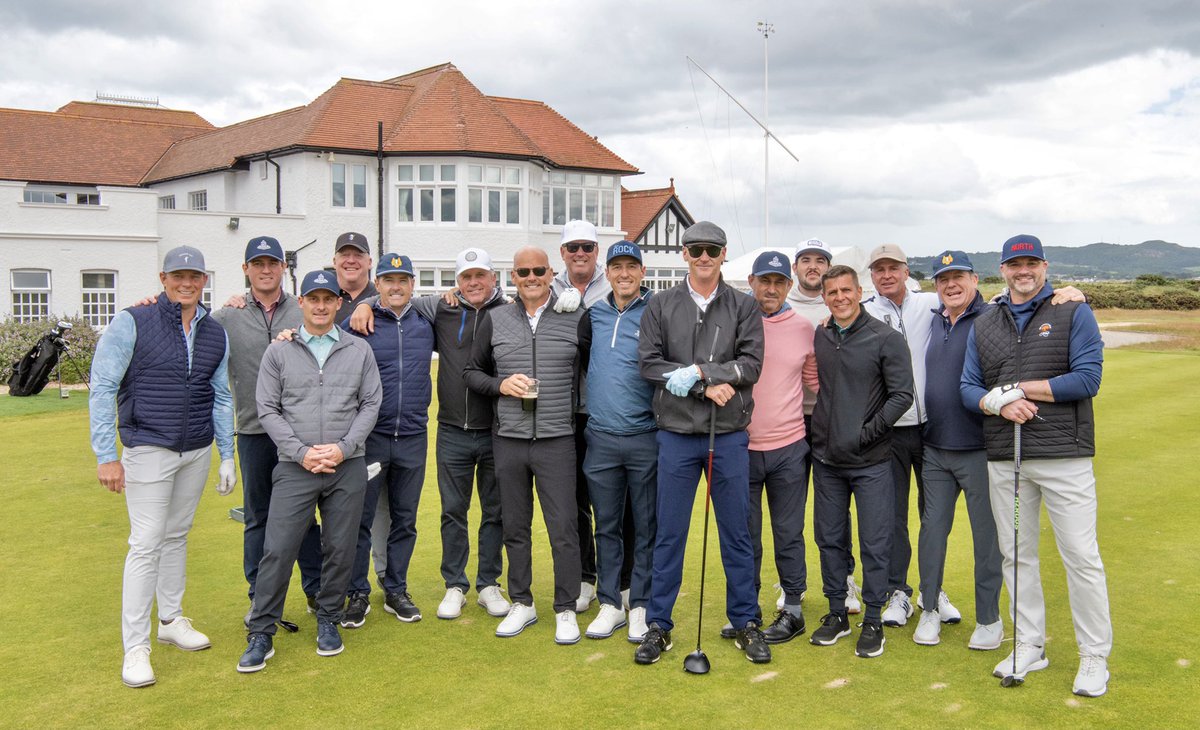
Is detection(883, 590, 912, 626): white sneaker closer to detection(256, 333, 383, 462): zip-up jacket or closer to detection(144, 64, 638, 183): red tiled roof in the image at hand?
detection(256, 333, 383, 462): zip-up jacket

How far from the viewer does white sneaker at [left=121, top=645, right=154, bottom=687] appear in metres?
4.69

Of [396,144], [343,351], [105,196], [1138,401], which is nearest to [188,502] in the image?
[343,351]

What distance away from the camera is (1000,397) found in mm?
4676

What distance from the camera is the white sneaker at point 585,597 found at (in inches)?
231

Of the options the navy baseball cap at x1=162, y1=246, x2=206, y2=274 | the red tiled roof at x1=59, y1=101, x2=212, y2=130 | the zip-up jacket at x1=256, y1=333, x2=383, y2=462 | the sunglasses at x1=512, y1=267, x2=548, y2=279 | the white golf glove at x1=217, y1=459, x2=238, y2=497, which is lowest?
the white golf glove at x1=217, y1=459, x2=238, y2=497

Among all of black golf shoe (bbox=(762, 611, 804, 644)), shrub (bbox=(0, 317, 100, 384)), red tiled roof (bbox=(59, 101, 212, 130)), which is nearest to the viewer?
black golf shoe (bbox=(762, 611, 804, 644))

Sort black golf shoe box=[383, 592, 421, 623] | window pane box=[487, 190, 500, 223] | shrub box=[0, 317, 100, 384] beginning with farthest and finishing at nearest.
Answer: window pane box=[487, 190, 500, 223], shrub box=[0, 317, 100, 384], black golf shoe box=[383, 592, 421, 623]

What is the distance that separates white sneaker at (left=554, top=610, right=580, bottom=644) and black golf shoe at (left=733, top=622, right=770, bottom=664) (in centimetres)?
90

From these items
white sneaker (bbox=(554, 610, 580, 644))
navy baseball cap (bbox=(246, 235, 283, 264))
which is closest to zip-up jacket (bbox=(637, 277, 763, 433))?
white sneaker (bbox=(554, 610, 580, 644))

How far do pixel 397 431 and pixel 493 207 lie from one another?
27.0m

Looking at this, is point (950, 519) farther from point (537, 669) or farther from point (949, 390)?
point (537, 669)

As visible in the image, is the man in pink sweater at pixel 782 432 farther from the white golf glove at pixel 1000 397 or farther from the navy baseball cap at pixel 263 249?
the navy baseball cap at pixel 263 249

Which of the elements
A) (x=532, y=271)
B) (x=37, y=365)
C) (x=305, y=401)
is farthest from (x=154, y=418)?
(x=37, y=365)

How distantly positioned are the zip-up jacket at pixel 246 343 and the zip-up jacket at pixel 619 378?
1.76 meters
